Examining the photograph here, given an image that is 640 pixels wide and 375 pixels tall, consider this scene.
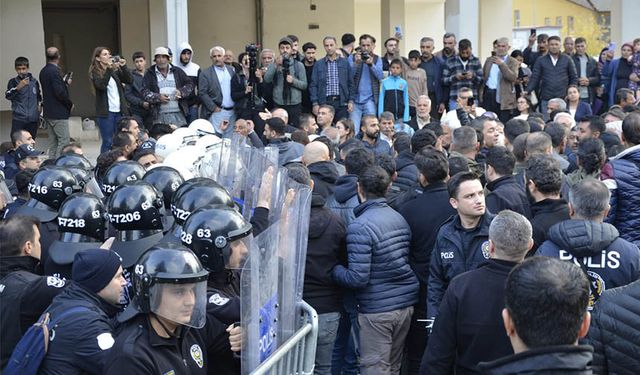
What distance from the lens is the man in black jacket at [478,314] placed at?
450 centimetres

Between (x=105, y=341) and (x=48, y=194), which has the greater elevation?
(x=48, y=194)

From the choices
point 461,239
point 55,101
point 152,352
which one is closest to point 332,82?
point 55,101

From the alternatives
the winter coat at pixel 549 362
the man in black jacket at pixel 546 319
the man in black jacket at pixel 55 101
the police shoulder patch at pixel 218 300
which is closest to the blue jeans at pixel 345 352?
the police shoulder patch at pixel 218 300

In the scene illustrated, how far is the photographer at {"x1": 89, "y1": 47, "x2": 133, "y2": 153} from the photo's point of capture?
561 inches

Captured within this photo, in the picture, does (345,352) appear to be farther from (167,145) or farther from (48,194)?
(167,145)

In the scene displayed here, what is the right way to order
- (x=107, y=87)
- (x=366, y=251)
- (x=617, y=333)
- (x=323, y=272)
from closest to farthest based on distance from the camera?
(x=617, y=333) → (x=366, y=251) → (x=323, y=272) → (x=107, y=87)

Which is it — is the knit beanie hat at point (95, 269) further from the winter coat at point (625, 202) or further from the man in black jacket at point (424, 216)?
the winter coat at point (625, 202)

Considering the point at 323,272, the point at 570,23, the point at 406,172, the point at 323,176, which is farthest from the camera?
the point at 570,23

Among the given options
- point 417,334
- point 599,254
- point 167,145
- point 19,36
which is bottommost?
point 417,334

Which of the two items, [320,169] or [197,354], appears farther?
[320,169]

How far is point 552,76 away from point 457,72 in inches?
69.2

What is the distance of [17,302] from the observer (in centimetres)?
514

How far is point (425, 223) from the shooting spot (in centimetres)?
666

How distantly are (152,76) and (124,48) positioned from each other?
7930 millimetres
